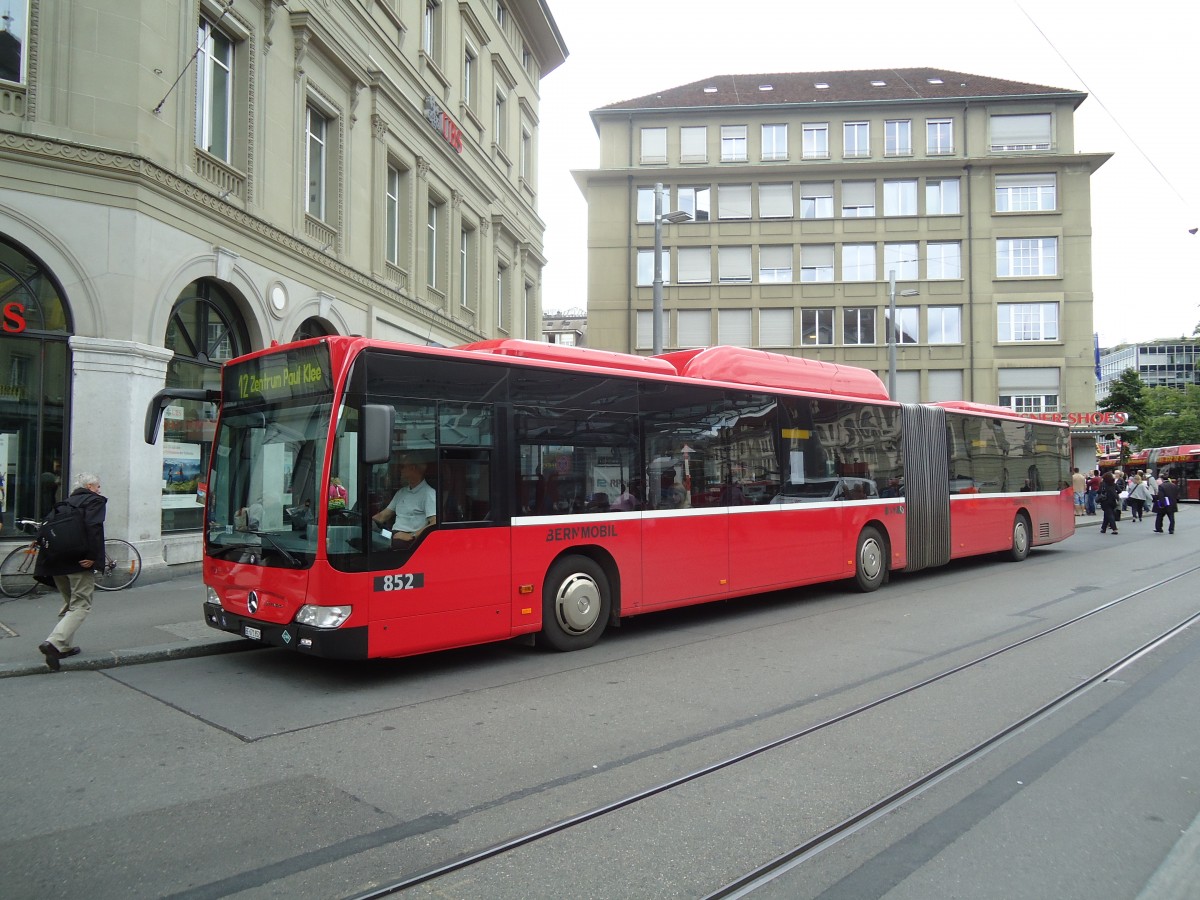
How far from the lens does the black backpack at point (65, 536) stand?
718 centimetres

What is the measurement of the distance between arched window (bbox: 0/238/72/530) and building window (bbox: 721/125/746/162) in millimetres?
38023

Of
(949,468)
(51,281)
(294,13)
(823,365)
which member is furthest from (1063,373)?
(51,281)

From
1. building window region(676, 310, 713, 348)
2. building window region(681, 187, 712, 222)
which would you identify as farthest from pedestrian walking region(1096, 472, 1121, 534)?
building window region(681, 187, 712, 222)

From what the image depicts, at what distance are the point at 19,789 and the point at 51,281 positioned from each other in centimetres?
909

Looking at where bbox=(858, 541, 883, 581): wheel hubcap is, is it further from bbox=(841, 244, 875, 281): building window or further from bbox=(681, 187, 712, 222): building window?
bbox=(681, 187, 712, 222): building window

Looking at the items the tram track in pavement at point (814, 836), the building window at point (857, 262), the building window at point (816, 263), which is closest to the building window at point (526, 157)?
the building window at point (816, 263)

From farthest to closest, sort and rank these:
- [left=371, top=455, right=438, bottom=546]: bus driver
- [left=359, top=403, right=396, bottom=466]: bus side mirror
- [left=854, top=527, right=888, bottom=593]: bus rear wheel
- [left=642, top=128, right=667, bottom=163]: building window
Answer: [left=642, top=128, right=667, bottom=163]: building window → [left=854, top=527, right=888, bottom=593]: bus rear wheel → [left=371, top=455, right=438, bottom=546]: bus driver → [left=359, top=403, right=396, bottom=466]: bus side mirror

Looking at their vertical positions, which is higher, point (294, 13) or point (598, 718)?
point (294, 13)

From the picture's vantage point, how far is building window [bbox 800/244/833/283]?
43.3 m

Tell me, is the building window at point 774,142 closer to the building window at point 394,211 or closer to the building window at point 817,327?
the building window at point 817,327

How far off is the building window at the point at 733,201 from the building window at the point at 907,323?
8.94m

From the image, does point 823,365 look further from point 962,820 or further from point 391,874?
point 391,874

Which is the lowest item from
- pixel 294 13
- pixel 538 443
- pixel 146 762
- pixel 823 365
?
pixel 146 762

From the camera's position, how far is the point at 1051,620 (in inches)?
385
